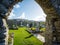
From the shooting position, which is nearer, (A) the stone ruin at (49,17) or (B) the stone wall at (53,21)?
(A) the stone ruin at (49,17)

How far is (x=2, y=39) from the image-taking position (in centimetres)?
569

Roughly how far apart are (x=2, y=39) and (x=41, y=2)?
7.44 ft

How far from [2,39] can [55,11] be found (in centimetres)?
229

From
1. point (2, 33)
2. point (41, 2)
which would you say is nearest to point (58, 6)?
point (41, 2)

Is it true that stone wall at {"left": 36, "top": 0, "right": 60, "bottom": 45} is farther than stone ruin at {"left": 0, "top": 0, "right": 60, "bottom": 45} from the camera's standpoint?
Yes

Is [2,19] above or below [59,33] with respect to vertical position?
above

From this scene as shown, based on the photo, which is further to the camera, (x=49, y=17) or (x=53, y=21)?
(x=49, y=17)

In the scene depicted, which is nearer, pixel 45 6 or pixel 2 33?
pixel 2 33

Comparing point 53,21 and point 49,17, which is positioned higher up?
point 49,17

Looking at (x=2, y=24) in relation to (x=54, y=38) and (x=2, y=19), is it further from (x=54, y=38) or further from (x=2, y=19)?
(x=54, y=38)

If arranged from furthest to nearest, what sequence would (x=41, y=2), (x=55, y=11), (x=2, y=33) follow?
(x=41, y=2)
(x=55, y=11)
(x=2, y=33)

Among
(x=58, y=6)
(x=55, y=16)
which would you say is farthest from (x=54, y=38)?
(x=58, y=6)

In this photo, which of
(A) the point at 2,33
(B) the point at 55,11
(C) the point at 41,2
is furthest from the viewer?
(C) the point at 41,2


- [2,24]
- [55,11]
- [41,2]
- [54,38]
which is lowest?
[54,38]
